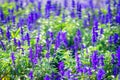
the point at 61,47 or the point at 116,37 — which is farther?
the point at 61,47

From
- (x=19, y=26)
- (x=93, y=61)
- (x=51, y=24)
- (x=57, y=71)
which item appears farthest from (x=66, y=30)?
(x=93, y=61)

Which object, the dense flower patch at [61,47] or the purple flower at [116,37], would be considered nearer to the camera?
the dense flower patch at [61,47]

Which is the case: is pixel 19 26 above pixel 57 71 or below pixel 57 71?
above

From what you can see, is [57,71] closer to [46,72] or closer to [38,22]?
[46,72]

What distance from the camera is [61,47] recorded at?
577 centimetres

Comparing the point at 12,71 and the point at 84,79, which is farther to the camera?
the point at 12,71

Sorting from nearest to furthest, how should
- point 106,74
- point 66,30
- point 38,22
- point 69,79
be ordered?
point 69,79
point 106,74
point 66,30
point 38,22

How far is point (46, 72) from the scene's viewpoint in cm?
494

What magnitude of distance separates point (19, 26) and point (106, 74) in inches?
83.4

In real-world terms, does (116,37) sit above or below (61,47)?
above

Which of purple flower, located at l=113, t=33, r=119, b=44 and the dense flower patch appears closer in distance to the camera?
the dense flower patch

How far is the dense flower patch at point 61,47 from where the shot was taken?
189 inches

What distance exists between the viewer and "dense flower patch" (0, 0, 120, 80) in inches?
189

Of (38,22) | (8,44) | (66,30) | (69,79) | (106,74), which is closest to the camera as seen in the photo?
(69,79)
